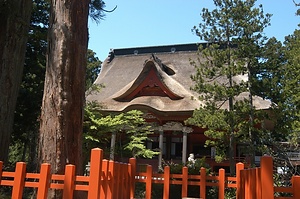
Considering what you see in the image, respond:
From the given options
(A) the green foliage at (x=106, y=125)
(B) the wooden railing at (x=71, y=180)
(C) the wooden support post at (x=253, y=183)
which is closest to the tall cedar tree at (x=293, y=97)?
(A) the green foliage at (x=106, y=125)

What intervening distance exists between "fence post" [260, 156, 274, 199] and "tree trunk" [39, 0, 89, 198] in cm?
234

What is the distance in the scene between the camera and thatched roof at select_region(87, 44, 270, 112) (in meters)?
15.5

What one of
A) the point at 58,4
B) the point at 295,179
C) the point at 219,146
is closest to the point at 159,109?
the point at 219,146

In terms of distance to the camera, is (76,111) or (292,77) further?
(292,77)

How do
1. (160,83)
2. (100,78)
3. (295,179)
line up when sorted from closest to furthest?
1. (295,179)
2. (160,83)
3. (100,78)

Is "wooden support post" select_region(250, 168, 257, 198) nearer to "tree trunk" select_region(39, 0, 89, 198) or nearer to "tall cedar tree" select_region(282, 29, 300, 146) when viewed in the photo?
"tree trunk" select_region(39, 0, 89, 198)

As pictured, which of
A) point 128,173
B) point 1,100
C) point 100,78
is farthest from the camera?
point 100,78

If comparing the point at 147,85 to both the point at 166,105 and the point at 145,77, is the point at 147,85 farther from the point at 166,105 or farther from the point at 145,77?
the point at 166,105

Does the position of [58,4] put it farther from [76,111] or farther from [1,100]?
[1,100]

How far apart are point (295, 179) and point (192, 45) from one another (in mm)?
22647

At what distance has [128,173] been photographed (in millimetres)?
4973

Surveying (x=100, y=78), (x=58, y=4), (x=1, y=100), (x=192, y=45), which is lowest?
(x=1, y=100)

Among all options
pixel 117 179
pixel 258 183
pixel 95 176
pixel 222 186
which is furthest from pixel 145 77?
pixel 258 183

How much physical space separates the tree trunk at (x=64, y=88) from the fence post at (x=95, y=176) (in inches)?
29.5
